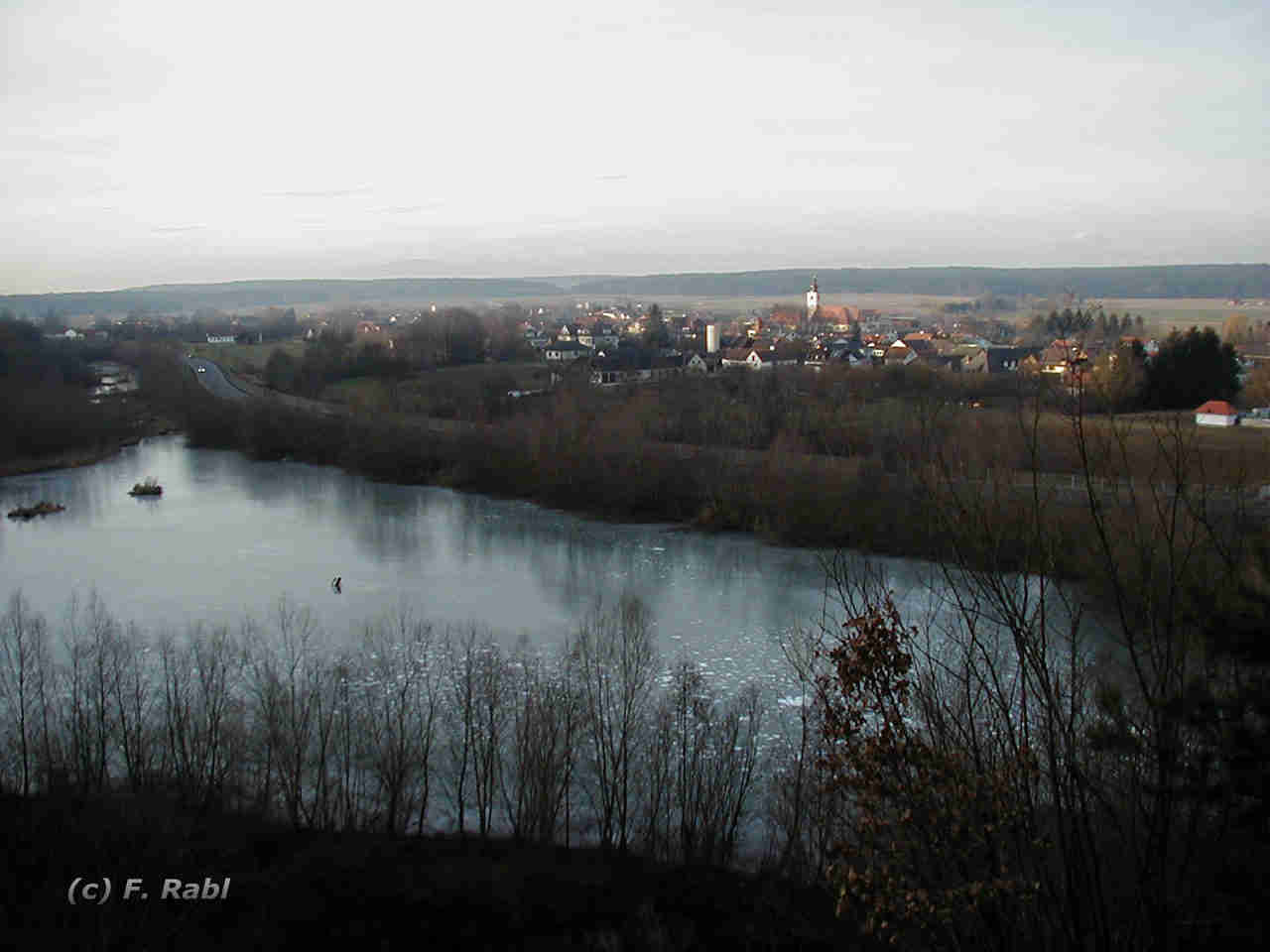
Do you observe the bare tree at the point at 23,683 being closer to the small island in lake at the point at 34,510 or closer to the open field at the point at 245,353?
the small island in lake at the point at 34,510

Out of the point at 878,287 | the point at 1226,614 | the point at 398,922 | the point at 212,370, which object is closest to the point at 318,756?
the point at 398,922

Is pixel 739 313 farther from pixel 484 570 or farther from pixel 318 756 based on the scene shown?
pixel 318 756

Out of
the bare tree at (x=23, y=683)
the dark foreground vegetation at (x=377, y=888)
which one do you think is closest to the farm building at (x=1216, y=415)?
the dark foreground vegetation at (x=377, y=888)

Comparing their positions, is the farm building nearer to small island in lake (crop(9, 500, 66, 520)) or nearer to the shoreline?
small island in lake (crop(9, 500, 66, 520))

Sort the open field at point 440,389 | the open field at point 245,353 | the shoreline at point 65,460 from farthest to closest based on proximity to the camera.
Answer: the open field at point 245,353
the open field at point 440,389
the shoreline at point 65,460

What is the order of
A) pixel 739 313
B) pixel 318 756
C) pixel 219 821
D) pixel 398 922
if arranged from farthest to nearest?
1. pixel 739 313
2. pixel 318 756
3. pixel 219 821
4. pixel 398 922
